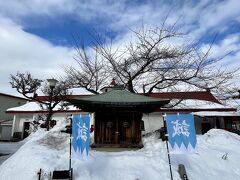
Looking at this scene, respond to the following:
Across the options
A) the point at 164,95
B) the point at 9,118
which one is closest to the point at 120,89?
the point at 164,95

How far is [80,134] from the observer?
762 centimetres

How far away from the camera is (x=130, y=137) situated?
12.4 metres

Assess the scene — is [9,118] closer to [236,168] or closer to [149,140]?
[149,140]

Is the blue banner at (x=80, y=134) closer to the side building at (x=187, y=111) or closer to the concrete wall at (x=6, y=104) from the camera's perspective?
the side building at (x=187, y=111)

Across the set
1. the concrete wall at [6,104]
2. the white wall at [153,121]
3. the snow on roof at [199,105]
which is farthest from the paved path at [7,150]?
the snow on roof at [199,105]

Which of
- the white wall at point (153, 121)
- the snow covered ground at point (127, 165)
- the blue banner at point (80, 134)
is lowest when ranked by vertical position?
the snow covered ground at point (127, 165)

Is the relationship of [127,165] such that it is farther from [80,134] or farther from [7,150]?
[7,150]

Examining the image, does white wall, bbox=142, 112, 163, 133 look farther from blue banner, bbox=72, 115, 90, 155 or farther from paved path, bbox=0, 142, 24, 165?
blue banner, bbox=72, 115, 90, 155

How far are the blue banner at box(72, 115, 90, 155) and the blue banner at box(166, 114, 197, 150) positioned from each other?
2.74m

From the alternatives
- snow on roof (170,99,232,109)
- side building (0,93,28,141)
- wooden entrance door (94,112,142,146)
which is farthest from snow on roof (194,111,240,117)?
side building (0,93,28,141)

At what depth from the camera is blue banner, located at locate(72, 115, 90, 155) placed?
7.54 metres

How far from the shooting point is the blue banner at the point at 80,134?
24.7 ft

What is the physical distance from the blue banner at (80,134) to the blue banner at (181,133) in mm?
2740

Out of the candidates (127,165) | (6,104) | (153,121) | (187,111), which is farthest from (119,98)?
(6,104)
